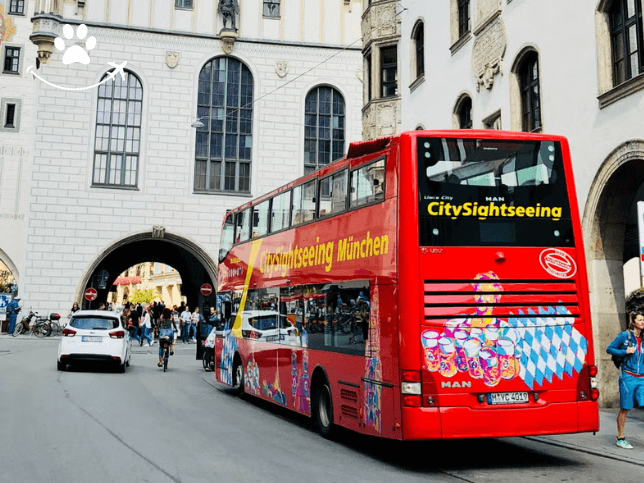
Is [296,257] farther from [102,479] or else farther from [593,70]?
[593,70]

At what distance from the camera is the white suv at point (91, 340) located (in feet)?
62.3

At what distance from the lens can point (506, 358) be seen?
8.26 metres

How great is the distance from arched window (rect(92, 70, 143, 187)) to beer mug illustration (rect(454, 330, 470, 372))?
3193cm

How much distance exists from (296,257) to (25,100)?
37568 mm

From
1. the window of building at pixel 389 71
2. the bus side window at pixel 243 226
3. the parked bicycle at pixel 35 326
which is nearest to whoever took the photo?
the bus side window at pixel 243 226

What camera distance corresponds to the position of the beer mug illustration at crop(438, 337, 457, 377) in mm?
8086

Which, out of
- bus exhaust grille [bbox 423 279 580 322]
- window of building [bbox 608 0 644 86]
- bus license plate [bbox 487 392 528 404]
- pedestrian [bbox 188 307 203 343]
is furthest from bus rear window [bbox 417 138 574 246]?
pedestrian [bbox 188 307 203 343]

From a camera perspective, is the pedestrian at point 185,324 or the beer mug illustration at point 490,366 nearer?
the beer mug illustration at point 490,366

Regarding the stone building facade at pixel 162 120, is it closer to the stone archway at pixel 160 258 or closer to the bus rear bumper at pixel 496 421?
the stone archway at pixel 160 258

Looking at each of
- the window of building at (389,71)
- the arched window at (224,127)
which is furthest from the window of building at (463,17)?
the arched window at (224,127)

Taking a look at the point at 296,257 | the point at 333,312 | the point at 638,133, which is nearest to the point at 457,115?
the point at 638,133

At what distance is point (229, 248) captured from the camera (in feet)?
53.2

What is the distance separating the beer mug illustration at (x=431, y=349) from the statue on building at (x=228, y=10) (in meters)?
33.8

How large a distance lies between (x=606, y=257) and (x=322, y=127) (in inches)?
1108
